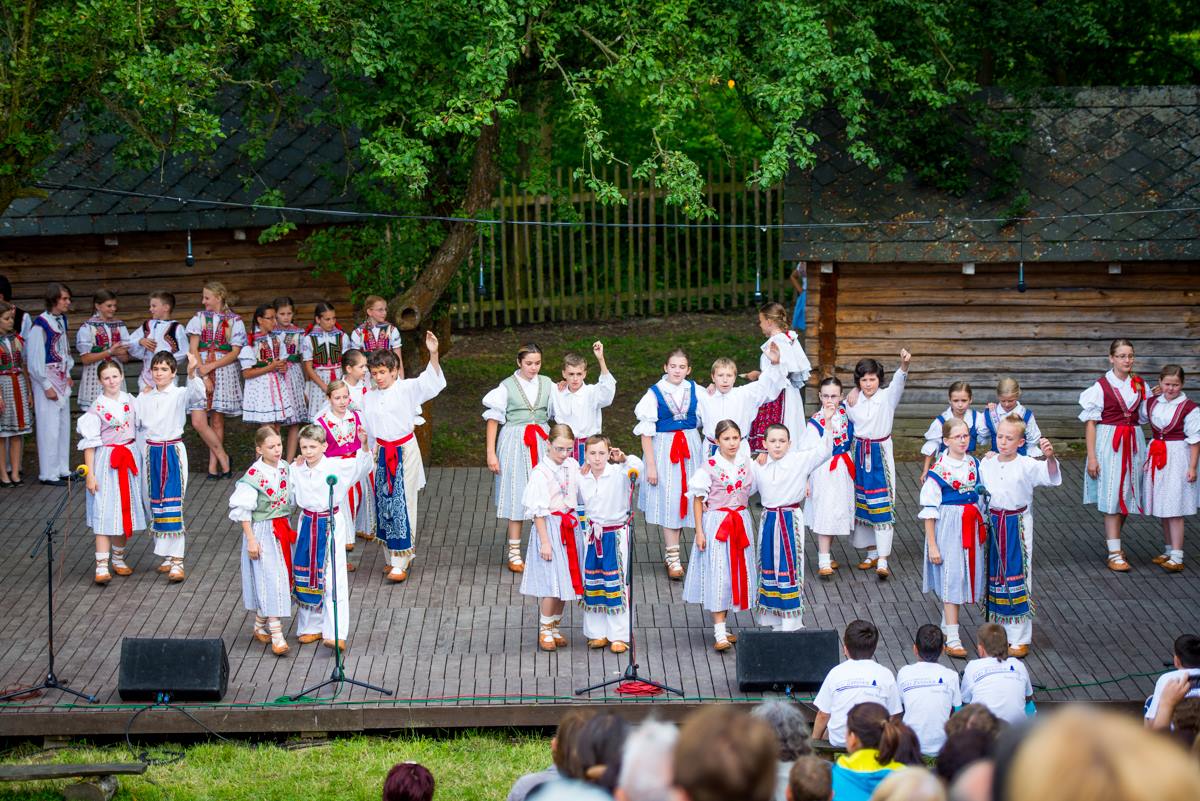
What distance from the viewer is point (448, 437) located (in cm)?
1491

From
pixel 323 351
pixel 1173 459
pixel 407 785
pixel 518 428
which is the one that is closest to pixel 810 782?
pixel 407 785

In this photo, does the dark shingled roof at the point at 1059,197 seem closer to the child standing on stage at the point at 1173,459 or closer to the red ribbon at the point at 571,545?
the child standing on stage at the point at 1173,459

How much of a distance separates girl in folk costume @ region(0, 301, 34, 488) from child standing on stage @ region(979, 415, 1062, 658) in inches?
340

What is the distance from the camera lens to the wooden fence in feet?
63.2

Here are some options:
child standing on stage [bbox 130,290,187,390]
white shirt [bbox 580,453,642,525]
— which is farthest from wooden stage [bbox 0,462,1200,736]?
child standing on stage [bbox 130,290,187,390]

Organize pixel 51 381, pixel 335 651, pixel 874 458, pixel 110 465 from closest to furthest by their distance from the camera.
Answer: pixel 335 651 < pixel 110 465 < pixel 874 458 < pixel 51 381

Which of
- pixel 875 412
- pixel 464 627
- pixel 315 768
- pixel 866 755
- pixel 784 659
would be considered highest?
pixel 875 412

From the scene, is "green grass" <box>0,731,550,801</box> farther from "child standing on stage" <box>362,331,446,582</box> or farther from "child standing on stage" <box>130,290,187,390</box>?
"child standing on stage" <box>130,290,187,390</box>

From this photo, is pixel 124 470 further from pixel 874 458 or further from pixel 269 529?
pixel 874 458

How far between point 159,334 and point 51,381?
1031 mm

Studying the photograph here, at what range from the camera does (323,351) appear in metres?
13.0

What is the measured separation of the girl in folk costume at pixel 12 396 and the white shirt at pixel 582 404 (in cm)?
512

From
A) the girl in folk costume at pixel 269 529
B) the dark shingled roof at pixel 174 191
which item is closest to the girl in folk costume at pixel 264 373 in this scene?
the dark shingled roof at pixel 174 191

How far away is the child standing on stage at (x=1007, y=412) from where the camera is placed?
33.5 ft
